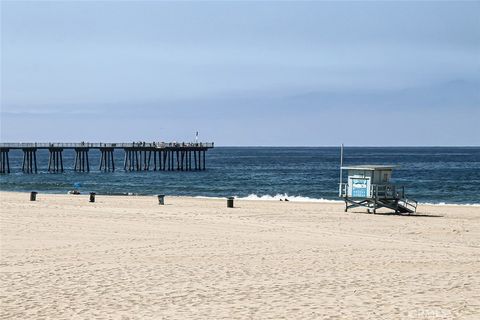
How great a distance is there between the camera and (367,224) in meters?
23.8

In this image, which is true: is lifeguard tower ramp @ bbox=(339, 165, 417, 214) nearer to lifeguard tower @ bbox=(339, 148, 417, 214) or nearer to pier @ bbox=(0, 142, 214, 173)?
lifeguard tower @ bbox=(339, 148, 417, 214)

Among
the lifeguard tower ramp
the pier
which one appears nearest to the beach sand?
the lifeguard tower ramp

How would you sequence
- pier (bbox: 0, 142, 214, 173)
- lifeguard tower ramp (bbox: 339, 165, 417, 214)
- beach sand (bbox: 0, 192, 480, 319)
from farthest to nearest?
pier (bbox: 0, 142, 214, 173)
lifeguard tower ramp (bbox: 339, 165, 417, 214)
beach sand (bbox: 0, 192, 480, 319)

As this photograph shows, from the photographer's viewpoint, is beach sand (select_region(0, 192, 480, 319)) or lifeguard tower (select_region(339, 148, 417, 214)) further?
lifeguard tower (select_region(339, 148, 417, 214))

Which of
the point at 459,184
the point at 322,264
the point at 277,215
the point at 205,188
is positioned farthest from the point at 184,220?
the point at 459,184

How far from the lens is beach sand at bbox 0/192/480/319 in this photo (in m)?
11.0

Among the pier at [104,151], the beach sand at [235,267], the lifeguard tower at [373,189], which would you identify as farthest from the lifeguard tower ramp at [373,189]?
the pier at [104,151]

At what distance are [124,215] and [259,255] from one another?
10556mm

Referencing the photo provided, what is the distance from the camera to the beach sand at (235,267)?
11.0 metres

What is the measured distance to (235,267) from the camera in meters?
14.5

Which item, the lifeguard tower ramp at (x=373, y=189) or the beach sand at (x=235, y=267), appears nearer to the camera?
the beach sand at (x=235, y=267)

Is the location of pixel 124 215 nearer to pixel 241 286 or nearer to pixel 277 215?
pixel 277 215

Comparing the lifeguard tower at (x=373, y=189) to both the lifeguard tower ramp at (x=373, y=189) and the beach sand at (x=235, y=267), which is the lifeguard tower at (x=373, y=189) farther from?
the beach sand at (x=235, y=267)

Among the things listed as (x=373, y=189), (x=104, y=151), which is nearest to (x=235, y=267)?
(x=373, y=189)
